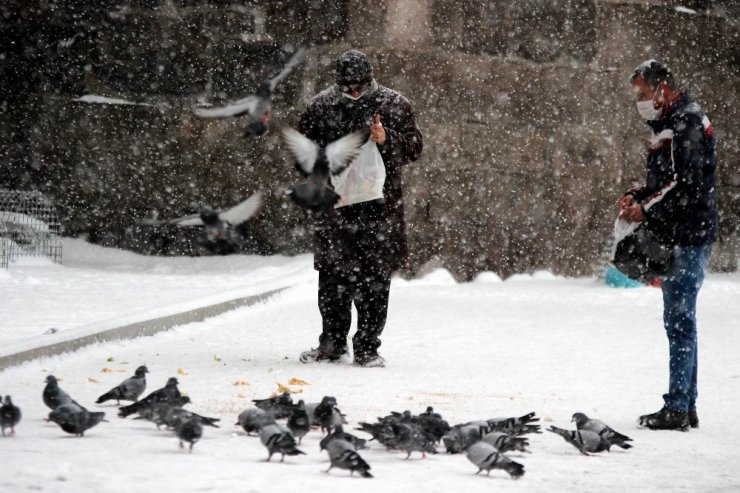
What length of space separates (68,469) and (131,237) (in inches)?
506

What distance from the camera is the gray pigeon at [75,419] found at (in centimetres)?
540

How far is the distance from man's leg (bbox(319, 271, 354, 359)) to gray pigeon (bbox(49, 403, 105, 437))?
3340 millimetres

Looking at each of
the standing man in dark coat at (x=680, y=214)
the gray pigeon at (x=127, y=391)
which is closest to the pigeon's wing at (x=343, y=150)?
the gray pigeon at (x=127, y=391)

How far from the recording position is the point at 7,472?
4562 millimetres

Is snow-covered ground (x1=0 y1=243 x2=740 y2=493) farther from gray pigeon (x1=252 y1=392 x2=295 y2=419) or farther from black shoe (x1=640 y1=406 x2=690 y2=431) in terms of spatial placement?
gray pigeon (x1=252 y1=392 x2=295 y2=419)

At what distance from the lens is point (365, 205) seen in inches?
340

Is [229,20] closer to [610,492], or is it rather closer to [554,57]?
[554,57]

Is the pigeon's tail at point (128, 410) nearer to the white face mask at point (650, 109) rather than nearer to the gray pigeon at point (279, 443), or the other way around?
the gray pigeon at point (279, 443)

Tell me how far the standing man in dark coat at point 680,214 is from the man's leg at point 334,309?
2802mm

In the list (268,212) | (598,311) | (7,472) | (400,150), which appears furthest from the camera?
(268,212)

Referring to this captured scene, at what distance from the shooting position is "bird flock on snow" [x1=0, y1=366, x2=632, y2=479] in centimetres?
502

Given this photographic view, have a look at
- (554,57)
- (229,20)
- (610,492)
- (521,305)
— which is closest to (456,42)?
(554,57)

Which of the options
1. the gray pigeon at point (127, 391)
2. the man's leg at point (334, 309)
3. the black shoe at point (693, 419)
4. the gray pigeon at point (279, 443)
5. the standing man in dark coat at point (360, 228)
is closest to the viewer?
the gray pigeon at point (279, 443)

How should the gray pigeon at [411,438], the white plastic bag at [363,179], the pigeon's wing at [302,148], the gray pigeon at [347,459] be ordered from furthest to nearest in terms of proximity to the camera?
1. the white plastic bag at [363,179]
2. the pigeon's wing at [302,148]
3. the gray pigeon at [411,438]
4. the gray pigeon at [347,459]
